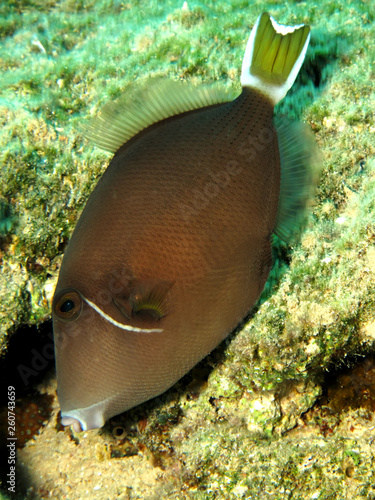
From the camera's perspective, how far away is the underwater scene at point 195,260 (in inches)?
70.6

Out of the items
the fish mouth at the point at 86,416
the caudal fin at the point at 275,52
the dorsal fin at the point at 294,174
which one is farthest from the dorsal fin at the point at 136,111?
the fish mouth at the point at 86,416

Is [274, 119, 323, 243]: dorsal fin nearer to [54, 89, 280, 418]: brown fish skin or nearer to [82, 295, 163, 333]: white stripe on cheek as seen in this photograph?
[54, 89, 280, 418]: brown fish skin

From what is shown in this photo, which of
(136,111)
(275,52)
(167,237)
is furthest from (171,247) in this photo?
(275,52)

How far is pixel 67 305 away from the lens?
173cm

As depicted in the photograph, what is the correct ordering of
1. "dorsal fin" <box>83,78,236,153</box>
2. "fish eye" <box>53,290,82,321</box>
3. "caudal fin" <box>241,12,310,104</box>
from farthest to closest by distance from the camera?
1. "caudal fin" <box>241,12,310,104</box>
2. "dorsal fin" <box>83,78,236,153</box>
3. "fish eye" <box>53,290,82,321</box>

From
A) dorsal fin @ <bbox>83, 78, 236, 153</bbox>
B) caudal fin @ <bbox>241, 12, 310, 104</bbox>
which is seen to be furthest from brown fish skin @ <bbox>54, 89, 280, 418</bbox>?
caudal fin @ <bbox>241, 12, 310, 104</bbox>

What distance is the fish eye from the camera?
67.8 inches

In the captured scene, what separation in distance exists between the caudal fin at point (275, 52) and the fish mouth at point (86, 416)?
6.62ft

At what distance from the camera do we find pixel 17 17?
15.7ft

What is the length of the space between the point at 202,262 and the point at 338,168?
1395 mm

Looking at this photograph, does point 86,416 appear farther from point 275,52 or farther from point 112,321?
point 275,52

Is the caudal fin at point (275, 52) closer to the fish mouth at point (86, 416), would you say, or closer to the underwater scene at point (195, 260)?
the underwater scene at point (195, 260)

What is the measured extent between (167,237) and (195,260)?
0.60 ft

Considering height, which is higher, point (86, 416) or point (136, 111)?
point (136, 111)
